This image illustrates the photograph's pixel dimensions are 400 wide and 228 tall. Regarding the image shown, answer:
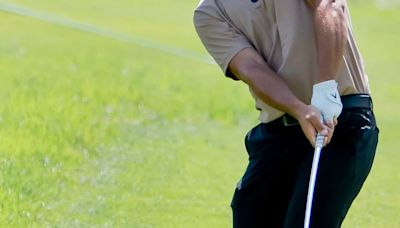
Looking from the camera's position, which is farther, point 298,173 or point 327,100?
point 298,173

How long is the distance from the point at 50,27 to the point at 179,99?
447 centimetres

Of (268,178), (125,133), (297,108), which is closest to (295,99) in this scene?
(297,108)

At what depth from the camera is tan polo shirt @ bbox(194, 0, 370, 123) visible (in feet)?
17.5

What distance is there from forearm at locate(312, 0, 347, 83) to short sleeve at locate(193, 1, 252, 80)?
14.3 inches

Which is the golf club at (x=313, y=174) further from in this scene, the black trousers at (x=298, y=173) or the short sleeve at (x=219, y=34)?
the short sleeve at (x=219, y=34)

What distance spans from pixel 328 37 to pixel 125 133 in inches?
245

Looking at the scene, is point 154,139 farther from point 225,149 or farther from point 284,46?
point 284,46

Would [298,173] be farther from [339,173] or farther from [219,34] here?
[219,34]

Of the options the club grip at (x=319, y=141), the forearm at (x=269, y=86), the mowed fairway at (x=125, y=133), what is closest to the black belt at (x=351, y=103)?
the forearm at (x=269, y=86)

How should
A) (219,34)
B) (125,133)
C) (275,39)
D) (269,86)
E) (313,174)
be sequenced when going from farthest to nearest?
(125,133) < (219,34) < (275,39) < (269,86) < (313,174)

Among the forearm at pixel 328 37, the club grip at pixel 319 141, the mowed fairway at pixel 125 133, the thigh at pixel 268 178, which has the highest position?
the forearm at pixel 328 37

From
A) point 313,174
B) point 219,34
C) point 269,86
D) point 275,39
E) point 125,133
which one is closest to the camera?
point 313,174

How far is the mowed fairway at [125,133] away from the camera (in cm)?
854

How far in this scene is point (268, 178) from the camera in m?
5.50
